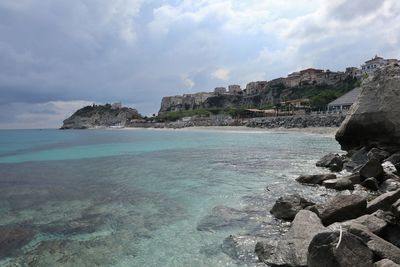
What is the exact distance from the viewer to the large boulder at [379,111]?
18.7m

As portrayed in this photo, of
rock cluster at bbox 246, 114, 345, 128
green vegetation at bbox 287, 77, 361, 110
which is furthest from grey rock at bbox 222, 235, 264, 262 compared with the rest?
green vegetation at bbox 287, 77, 361, 110

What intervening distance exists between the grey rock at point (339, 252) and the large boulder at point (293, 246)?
953 mm

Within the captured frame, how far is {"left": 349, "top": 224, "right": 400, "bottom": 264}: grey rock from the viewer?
20.5 feet

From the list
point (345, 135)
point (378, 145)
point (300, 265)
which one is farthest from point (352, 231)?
point (345, 135)

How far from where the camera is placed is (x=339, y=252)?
5973 millimetres

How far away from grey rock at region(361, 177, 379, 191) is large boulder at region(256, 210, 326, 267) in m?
6.85

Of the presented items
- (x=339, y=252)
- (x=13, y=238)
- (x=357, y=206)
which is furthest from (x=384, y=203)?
(x=13, y=238)

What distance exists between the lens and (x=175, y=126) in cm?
13975

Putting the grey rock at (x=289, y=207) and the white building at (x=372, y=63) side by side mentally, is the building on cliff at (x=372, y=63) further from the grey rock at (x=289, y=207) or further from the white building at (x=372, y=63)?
the grey rock at (x=289, y=207)

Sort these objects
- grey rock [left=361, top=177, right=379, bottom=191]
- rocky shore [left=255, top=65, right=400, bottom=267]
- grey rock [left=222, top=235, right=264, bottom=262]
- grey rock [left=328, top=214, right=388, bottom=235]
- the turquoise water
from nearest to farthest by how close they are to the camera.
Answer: rocky shore [left=255, top=65, right=400, bottom=267] → grey rock [left=328, top=214, right=388, bottom=235] → grey rock [left=222, top=235, right=264, bottom=262] → the turquoise water → grey rock [left=361, top=177, right=379, bottom=191]

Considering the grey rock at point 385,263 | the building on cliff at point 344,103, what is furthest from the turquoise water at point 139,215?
the building on cliff at point 344,103

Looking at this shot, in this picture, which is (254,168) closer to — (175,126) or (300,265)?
(300,265)

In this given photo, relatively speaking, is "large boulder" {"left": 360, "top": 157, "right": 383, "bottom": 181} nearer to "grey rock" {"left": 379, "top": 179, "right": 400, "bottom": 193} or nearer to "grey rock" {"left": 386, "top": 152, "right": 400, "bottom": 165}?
"grey rock" {"left": 379, "top": 179, "right": 400, "bottom": 193}

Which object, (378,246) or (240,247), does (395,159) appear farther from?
(378,246)
